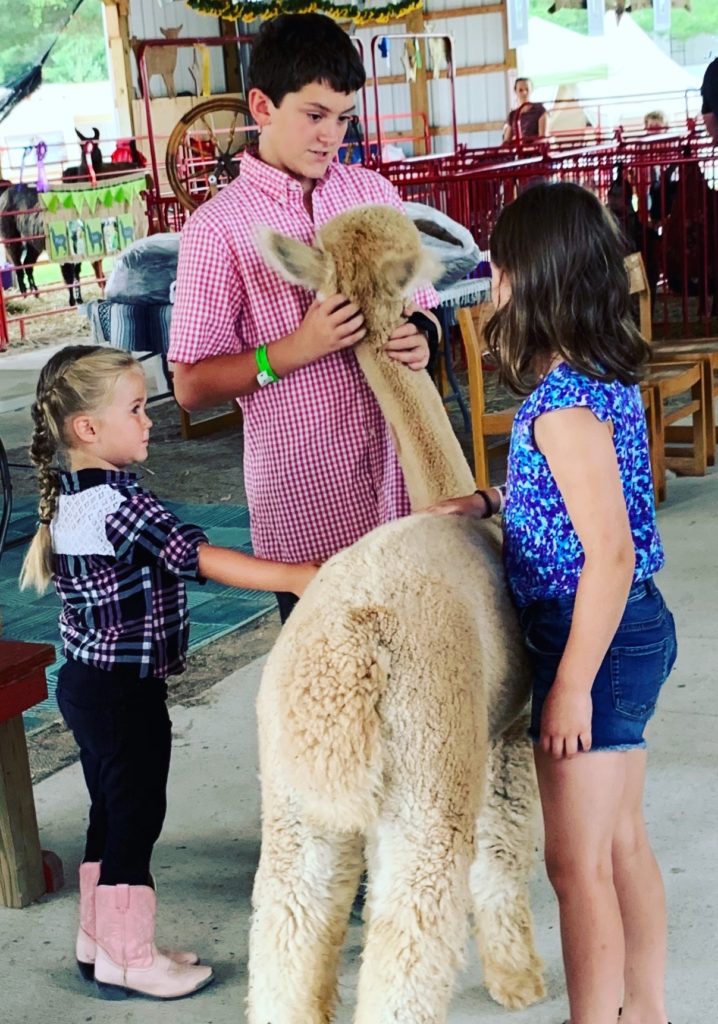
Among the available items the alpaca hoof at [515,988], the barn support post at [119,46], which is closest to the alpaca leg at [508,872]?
the alpaca hoof at [515,988]

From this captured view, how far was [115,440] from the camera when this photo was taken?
2.60 metres

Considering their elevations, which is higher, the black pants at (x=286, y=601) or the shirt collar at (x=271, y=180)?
the shirt collar at (x=271, y=180)

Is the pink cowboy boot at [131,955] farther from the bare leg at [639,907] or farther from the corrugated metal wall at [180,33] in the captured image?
the corrugated metal wall at [180,33]

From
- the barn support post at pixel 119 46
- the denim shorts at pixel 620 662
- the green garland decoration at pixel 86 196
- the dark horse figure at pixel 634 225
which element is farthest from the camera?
the barn support post at pixel 119 46

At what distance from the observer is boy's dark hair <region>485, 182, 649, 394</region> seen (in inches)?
77.8

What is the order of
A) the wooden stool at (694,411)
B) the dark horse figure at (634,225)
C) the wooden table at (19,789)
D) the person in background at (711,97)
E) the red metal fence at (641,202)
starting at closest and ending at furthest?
the wooden table at (19,789), the person in background at (711,97), the wooden stool at (694,411), the red metal fence at (641,202), the dark horse figure at (634,225)

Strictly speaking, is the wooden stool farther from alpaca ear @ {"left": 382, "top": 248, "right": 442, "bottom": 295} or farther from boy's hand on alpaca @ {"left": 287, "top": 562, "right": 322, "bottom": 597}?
boy's hand on alpaca @ {"left": 287, "top": 562, "right": 322, "bottom": 597}

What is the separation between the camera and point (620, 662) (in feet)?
6.77

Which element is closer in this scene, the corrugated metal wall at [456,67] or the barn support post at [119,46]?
the barn support post at [119,46]

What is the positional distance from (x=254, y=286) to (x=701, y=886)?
1.65 metres

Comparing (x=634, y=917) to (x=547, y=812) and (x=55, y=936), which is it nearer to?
(x=547, y=812)

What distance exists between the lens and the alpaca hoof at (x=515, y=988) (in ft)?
8.11

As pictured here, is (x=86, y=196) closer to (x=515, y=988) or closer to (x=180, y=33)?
(x=515, y=988)

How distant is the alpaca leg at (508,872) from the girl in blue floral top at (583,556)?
25 centimetres
